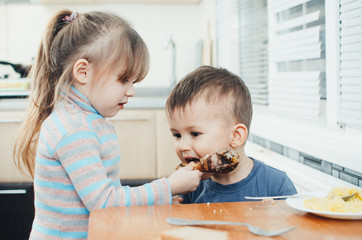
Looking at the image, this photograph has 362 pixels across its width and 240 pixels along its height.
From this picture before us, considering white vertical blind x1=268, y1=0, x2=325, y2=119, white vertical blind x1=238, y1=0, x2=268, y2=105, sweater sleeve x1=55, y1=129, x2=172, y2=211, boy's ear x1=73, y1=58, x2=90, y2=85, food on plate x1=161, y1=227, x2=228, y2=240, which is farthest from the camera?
white vertical blind x1=238, y1=0, x2=268, y2=105

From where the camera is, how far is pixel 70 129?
1.08 meters

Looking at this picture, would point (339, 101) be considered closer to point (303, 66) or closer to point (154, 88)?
point (303, 66)

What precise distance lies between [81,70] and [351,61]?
838 millimetres

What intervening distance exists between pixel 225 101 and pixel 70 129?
427mm

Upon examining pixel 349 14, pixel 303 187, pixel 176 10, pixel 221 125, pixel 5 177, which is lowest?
pixel 5 177

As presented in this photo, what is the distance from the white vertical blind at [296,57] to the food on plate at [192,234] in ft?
3.64

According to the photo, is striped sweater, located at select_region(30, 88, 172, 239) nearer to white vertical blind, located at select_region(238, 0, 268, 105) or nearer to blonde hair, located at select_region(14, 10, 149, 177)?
blonde hair, located at select_region(14, 10, 149, 177)

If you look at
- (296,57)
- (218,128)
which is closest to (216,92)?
(218,128)

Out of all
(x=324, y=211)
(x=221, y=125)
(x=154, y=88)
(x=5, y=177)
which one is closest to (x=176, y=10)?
(x=154, y=88)

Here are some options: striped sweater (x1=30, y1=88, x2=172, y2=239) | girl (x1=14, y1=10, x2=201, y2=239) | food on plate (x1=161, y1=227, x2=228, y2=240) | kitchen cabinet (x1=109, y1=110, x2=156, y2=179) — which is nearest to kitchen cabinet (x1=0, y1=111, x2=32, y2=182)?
kitchen cabinet (x1=109, y1=110, x2=156, y2=179)

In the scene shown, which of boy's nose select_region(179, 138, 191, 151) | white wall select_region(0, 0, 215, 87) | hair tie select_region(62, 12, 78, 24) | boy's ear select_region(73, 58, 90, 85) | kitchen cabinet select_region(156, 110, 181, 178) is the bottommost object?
kitchen cabinet select_region(156, 110, 181, 178)

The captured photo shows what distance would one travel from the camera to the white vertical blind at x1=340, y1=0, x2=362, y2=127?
1.36 m

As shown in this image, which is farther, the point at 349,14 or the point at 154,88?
the point at 154,88

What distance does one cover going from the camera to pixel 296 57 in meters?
1.86
